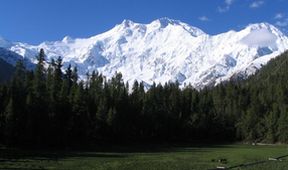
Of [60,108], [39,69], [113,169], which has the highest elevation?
[39,69]

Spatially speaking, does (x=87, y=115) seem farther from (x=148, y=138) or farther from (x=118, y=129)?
(x=148, y=138)

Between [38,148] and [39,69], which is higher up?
[39,69]

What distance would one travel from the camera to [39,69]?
14575cm

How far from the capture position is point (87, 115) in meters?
140

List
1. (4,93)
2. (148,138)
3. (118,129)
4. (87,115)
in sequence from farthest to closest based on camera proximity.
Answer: (148,138)
(118,129)
(87,115)
(4,93)

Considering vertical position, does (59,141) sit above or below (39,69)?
below

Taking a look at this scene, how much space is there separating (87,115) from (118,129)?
15187 millimetres

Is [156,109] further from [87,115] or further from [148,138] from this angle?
[87,115]

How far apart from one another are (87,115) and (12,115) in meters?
30.8

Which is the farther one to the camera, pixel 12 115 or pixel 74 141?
pixel 74 141

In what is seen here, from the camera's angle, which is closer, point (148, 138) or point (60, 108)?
point (60, 108)

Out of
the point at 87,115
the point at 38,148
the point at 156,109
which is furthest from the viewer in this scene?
the point at 156,109

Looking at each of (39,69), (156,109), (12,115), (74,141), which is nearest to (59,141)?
(74,141)

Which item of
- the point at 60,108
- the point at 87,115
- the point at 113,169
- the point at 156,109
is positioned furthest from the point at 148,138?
the point at 113,169
